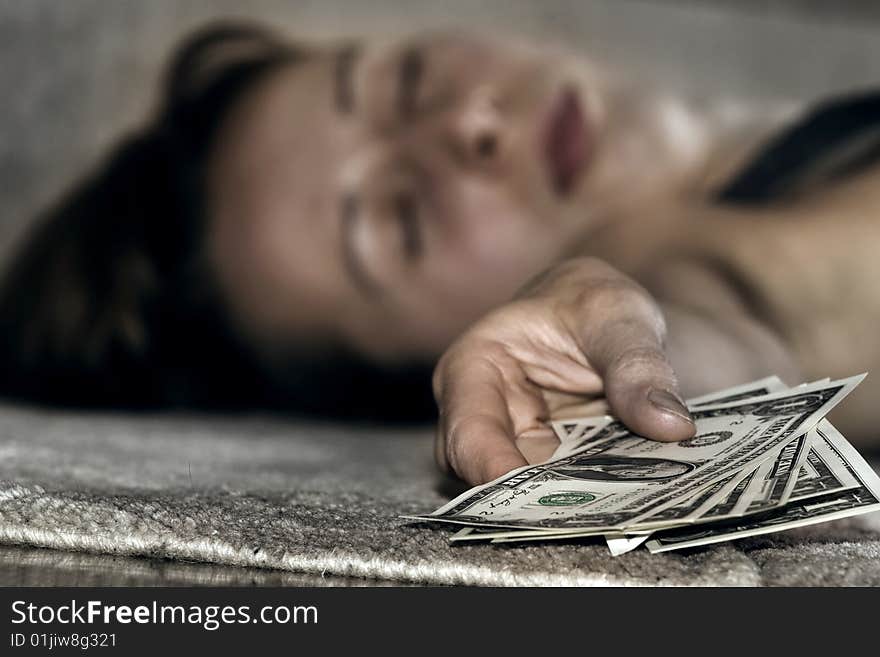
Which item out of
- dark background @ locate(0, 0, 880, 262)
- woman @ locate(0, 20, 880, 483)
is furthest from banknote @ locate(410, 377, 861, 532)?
dark background @ locate(0, 0, 880, 262)

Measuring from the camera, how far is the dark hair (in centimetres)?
201

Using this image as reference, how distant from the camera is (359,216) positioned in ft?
5.97

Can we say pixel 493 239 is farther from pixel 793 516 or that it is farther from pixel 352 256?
pixel 793 516

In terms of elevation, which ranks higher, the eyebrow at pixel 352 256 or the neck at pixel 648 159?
the neck at pixel 648 159

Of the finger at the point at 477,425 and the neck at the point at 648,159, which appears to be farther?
the neck at the point at 648,159

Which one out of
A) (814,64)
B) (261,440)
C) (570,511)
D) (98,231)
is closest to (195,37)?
(98,231)

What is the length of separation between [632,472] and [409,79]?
1.39 metres

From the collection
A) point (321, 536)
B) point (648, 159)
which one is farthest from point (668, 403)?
point (648, 159)

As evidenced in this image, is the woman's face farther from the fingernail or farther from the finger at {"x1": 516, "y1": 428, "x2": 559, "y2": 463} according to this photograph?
the fingernail

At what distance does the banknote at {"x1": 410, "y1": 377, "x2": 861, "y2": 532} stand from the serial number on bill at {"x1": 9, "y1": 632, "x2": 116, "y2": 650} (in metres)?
0.21

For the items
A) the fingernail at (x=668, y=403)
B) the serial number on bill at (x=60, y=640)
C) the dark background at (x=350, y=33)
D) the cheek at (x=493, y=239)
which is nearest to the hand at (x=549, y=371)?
the fingernail at (x=668, y=403)

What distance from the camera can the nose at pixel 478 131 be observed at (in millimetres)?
1853

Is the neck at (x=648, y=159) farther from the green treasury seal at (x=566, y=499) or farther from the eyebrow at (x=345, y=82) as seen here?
the green treasury seal at (x=566, y=499)

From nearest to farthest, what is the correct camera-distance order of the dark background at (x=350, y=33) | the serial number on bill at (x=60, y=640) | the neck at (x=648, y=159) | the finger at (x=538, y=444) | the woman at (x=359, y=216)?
the serial number on bill at (x=60, y=640)
the finger at (x=538, y=444)
the woman at (x=359, y=216)
the neck at (x=648, y=159)
the dark background at (x=350, y=33)
